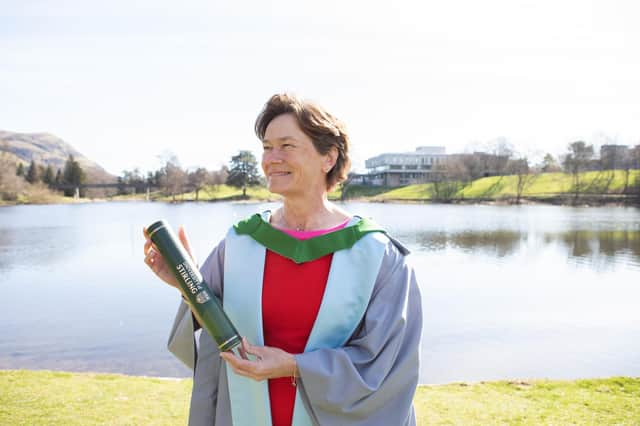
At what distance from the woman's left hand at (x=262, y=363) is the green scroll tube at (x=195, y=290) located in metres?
0.06

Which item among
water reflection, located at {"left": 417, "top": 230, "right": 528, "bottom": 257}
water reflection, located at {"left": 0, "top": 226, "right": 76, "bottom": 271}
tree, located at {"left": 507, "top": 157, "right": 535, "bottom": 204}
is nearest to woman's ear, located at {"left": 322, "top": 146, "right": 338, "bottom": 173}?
water reflection, located at {"left": 0, "top": 226, "right": 76, "bottom": 271}

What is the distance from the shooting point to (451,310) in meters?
16.1

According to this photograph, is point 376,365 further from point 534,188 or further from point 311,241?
point 534,188

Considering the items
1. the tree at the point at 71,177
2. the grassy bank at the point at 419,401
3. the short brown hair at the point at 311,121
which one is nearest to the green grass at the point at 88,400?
the grassy bank at the point at 419,401

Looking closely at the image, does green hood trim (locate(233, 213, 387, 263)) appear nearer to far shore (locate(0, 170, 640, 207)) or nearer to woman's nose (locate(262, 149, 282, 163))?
woman's nose (locate(262, 149, 282, 163))

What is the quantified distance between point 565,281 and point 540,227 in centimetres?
2451

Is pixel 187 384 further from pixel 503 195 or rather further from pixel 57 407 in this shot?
pixel 503 195

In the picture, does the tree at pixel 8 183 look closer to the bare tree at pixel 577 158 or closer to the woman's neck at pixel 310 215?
the bare tree at pixel 577 158

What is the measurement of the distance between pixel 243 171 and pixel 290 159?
423ft

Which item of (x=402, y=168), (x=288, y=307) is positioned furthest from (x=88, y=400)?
(x=402, y=168)

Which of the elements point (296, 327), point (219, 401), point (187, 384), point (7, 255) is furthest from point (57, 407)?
point (7, 255)

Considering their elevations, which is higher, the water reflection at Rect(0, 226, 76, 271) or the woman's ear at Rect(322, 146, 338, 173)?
the woman's ear at Rect(322, 146, 338, 173)

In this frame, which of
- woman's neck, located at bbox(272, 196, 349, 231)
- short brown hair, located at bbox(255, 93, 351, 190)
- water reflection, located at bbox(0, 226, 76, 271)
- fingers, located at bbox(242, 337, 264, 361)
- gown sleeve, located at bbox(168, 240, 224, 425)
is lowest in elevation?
water reflection, located at bbox(0, 226, 76, 271)

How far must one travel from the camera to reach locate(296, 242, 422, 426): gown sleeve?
7.34 feet
